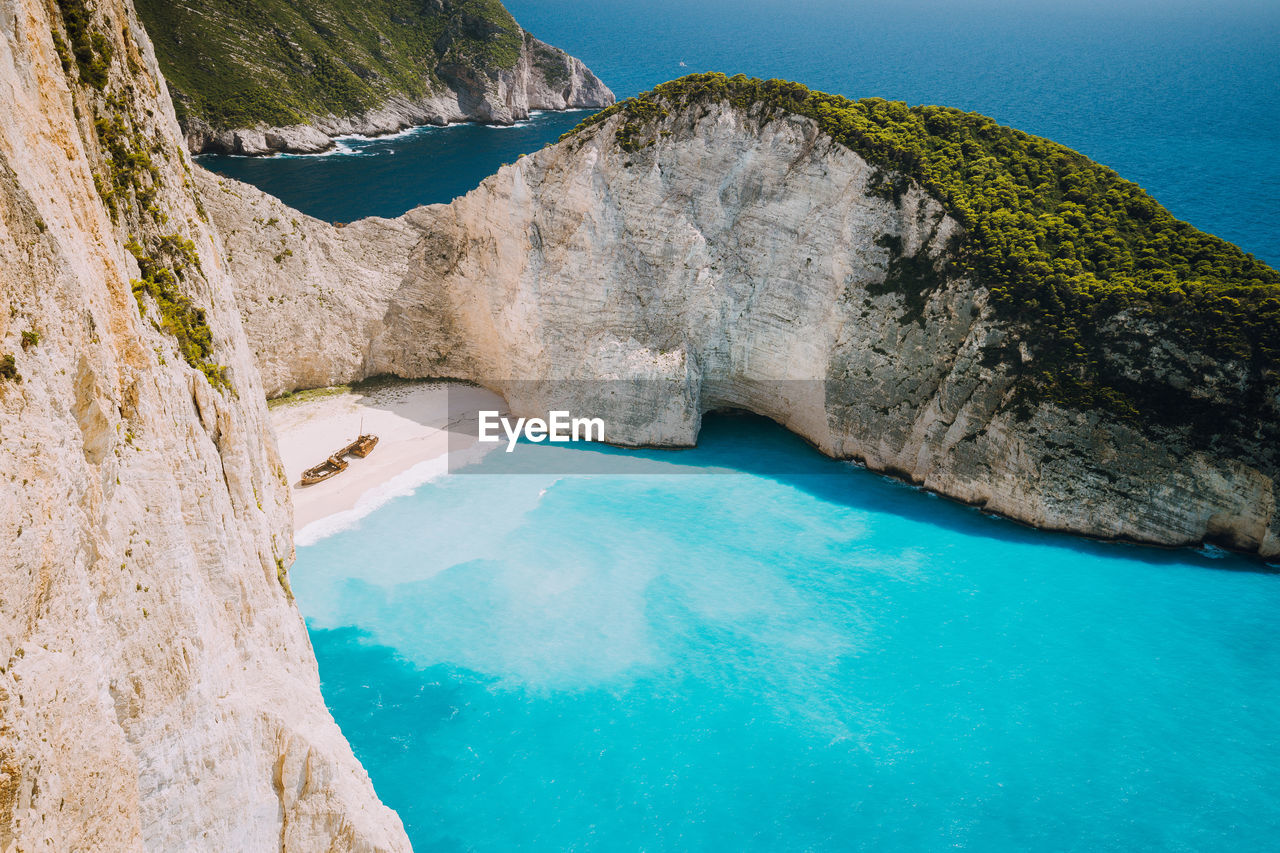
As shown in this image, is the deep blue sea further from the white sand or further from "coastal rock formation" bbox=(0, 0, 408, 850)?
"coastal rock formation" bbox=(0, 0, 408, 850)

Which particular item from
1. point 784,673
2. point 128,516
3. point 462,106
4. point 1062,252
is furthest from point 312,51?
point 128,516

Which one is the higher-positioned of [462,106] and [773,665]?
[462,106]

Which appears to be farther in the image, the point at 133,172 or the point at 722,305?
the point at 722,305

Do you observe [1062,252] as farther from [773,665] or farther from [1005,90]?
[1005,90]

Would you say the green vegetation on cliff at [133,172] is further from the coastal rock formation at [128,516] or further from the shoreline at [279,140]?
the shoreline at [279,140]

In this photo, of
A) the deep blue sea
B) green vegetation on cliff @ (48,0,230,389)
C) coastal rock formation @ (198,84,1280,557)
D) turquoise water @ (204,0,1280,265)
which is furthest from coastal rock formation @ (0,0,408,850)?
turquoise water @ (204,0,1280,265)
